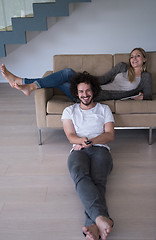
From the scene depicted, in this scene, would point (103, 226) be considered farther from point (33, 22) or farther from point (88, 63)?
point (33, 22)

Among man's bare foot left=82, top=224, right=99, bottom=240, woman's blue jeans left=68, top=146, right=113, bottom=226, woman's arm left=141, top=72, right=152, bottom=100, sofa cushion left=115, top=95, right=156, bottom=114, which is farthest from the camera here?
woman's arm left=141, top=72, right=152, bottom=100

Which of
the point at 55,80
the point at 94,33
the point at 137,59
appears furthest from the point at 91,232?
the point at 94,33

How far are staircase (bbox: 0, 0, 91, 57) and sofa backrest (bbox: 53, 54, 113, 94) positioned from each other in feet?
4.19

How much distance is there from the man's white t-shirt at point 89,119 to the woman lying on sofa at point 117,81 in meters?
0.39

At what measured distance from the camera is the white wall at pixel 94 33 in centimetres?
421

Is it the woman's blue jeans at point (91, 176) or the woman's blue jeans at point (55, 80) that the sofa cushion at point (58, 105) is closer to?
the woman's blue jeans at point (55, 80)

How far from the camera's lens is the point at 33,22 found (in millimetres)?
3830

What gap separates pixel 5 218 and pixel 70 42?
11.3ft

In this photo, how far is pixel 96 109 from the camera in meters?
2.15

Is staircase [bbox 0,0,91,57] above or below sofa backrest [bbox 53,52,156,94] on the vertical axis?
above

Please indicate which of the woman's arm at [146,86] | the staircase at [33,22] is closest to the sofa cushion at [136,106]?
the woman's arm at [146,86]

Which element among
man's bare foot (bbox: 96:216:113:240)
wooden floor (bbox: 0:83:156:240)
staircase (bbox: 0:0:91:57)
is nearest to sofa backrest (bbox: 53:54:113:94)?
wooden floor (bbox: 0:83:156:240)

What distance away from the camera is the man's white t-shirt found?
2.06 m

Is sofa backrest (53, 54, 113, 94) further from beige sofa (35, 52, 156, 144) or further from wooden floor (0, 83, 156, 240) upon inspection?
wooden floor (0, 83, 156, 240)
